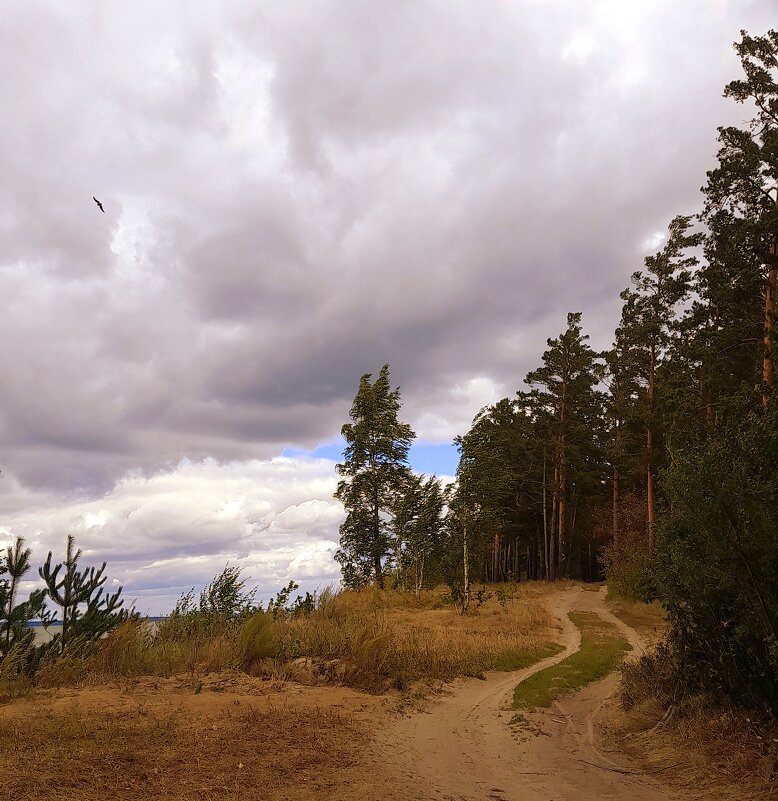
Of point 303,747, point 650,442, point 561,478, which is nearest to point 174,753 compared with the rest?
point 303,747

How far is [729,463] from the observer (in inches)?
317

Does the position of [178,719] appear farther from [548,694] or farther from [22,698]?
[548,694]

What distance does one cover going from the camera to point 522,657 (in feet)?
56.8

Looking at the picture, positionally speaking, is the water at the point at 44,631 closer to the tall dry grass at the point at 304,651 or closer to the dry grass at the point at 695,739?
the tall dry grass at the point at 304,651

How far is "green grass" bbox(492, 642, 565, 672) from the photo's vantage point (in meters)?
16.1

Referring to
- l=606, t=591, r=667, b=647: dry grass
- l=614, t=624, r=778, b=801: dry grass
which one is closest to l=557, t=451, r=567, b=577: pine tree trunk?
l=606, t=591, r=667, b=647: dry grass

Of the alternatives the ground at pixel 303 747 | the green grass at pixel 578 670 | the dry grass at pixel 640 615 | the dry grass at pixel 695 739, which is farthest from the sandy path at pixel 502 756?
the dry grass at pixel 640 615

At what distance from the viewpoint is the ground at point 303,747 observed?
6.85 metres

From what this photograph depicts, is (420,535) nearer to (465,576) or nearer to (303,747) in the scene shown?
(465,576)

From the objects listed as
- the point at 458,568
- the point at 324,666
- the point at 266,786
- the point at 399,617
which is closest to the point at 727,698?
the point at 266,786

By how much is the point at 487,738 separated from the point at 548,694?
12.1 feet

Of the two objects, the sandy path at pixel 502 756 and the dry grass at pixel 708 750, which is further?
the sandy path at pixel 502 756

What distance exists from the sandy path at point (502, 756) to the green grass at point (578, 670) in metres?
0.32

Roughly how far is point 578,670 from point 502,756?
302 inches
